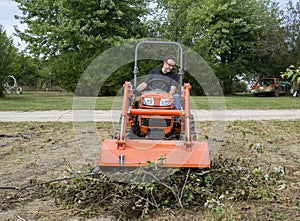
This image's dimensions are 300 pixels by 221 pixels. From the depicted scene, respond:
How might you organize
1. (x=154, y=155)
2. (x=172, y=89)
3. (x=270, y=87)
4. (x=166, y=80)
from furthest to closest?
(x=270, y=87), (x=166, y=80), (x=172, y=89), (x=154, y=155)

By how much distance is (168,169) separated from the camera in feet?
11.1

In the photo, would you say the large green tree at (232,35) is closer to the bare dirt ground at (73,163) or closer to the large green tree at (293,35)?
the large green tree at (293,35)

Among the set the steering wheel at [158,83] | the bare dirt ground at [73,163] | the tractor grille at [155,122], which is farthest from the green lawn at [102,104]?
the tractor grille at [155,122]

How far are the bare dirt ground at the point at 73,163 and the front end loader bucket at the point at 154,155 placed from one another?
45cm

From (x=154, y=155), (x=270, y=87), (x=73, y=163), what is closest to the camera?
(x=154, y=155)

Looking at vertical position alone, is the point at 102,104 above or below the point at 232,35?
below

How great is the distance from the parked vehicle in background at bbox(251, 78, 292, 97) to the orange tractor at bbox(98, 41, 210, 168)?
2206cm

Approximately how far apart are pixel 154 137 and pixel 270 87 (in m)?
22.8

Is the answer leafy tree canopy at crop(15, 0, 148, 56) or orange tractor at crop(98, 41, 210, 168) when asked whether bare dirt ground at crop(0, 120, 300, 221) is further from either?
leafy tree canopy at crop(15, 0, 148, 56)

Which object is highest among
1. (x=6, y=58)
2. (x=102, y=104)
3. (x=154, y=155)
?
(x=6, y=58)

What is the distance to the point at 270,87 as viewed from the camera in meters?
25.4

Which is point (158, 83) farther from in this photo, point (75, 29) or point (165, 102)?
point (75, 29)

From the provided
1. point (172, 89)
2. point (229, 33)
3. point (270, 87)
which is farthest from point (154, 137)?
point (229, 33)

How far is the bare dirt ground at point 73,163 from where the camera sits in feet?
10.1
